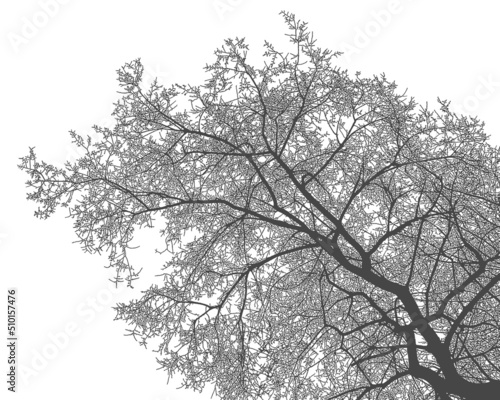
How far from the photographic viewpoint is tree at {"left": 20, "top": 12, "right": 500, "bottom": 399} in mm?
7992

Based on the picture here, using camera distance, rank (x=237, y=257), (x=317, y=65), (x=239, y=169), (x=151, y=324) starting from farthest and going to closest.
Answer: (x=237, y=257), (x=239, y=169), (x=151, y=324), (x=317, y=65)

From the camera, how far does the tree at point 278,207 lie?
315 inches

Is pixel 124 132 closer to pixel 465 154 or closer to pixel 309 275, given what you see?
pixel 309 275

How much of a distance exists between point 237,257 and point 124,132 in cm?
285

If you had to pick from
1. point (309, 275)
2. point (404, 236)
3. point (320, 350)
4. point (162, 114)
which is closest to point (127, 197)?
point (162, 114)

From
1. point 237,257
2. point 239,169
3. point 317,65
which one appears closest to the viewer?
point 317,65

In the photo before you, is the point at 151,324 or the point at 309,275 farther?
the point at 309,275

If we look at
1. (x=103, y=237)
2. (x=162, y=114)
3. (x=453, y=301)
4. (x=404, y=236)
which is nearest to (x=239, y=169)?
(x=162, y=114)

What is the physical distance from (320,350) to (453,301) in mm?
2489

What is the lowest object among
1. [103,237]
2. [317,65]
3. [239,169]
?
[103,237]

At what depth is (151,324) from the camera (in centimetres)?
850

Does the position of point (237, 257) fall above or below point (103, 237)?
above

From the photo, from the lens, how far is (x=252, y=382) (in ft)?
28.5

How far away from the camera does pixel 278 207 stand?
7.90 metres
